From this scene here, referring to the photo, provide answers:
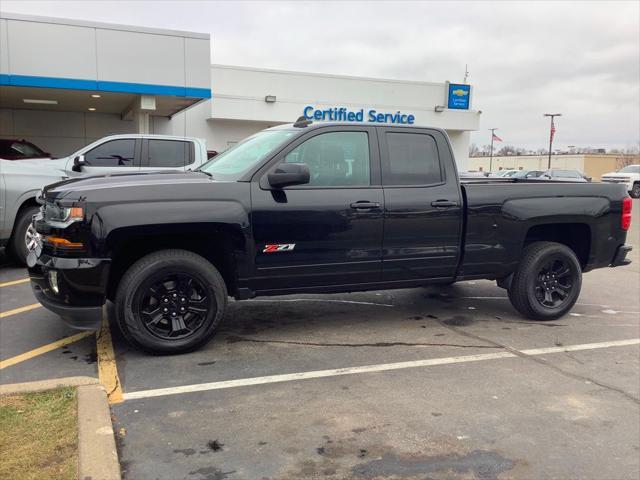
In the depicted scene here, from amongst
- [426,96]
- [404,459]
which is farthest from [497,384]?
[426,96]

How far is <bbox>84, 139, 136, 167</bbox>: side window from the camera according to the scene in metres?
9.21

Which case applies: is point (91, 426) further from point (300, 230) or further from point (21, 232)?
point (21, 232)

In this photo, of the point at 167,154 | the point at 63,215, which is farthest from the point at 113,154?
the point at 63,215

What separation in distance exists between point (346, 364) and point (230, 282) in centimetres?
126

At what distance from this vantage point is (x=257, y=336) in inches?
205

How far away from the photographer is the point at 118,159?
9391 mm

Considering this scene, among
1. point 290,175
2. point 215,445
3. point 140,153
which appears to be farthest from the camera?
point 140,153

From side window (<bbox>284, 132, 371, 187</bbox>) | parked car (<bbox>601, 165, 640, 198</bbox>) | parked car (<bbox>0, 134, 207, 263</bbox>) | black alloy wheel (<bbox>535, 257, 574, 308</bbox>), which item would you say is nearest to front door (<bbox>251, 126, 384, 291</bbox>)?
side window (<bbox>284, 132, 371, 187</bbox>)

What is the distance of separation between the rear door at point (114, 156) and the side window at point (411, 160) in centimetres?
539

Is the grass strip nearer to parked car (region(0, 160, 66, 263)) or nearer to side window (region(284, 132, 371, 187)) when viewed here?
side window (region(284, 132, 371, 187))

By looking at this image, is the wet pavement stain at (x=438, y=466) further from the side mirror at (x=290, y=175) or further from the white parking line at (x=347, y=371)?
the side mirror at (x=290, y=175)

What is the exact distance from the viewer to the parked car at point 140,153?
9195mm

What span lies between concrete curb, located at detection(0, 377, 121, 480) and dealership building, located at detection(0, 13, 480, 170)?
4.12 m

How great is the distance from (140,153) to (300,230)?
5734 mm
